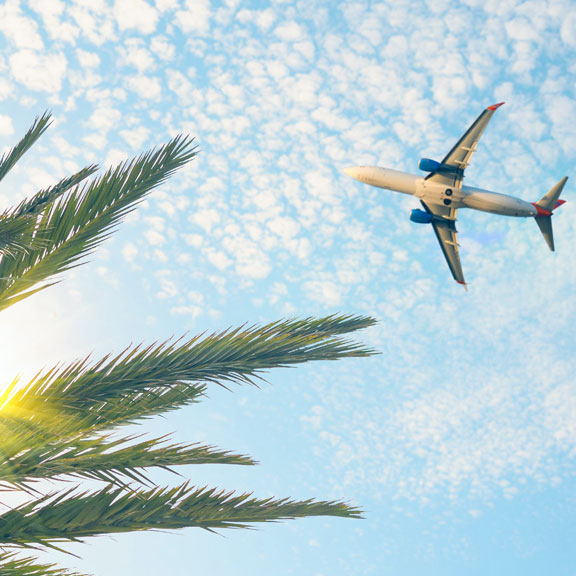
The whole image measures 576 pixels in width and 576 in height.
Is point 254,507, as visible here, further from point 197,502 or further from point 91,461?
point 91,461

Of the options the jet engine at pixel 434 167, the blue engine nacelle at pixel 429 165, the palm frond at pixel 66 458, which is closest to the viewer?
the palm frond at pixel 66 458

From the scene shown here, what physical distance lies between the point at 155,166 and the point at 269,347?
2521 millimetres

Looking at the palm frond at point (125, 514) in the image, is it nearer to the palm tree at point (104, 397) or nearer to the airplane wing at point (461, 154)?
the palm tree at point (104, 397)

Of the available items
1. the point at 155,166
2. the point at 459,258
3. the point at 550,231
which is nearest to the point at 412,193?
the point at 459,258

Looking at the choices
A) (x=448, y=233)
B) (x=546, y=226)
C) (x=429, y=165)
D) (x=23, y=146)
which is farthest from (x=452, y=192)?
(x=23, y=146)

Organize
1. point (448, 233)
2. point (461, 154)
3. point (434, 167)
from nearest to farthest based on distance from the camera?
point (461, 154), point (434, 167), point (448, 233)

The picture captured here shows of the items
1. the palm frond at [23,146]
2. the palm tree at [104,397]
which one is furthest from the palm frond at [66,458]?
the palm frond at [23,146]

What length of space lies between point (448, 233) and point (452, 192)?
2.72 metres

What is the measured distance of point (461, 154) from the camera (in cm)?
2659

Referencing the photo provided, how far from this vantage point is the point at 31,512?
4.70 metres

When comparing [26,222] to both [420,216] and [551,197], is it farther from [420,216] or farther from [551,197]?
[551,197]

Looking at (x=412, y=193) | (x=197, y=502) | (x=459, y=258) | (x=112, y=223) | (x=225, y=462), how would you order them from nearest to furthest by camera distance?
(x=197, y=502) < (x=225, y=462) < (x=112, y=223) < (x=412, y=193) < (x=459, y=258)

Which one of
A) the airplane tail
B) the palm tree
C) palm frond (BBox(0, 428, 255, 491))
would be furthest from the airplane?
palm frond (BBox(0, 428, 255, 491))

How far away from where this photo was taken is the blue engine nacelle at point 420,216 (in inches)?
1126
